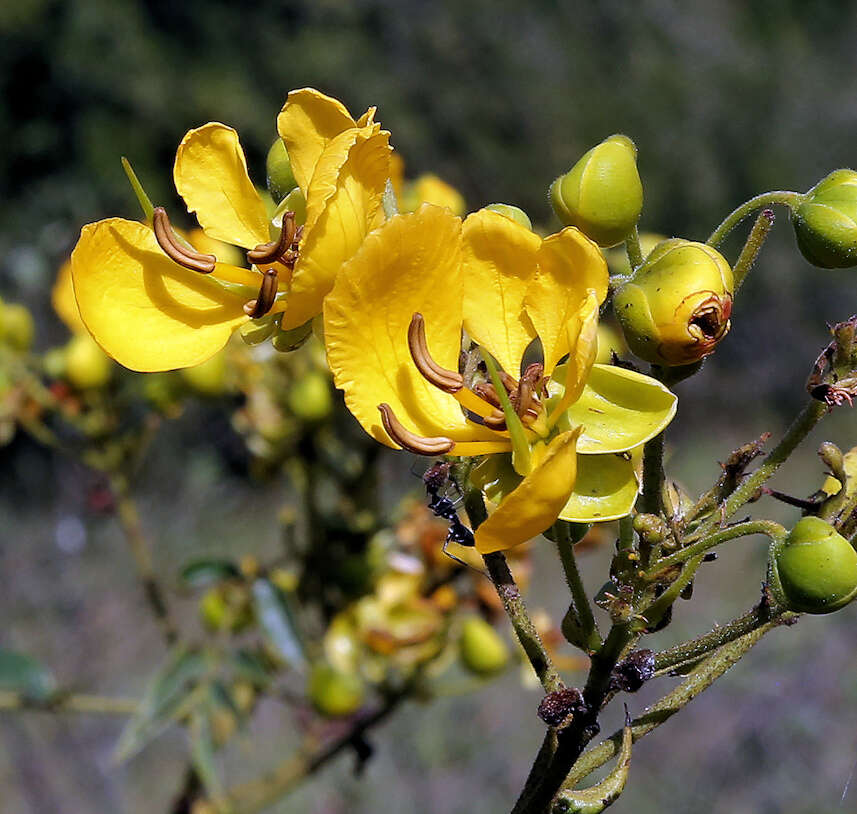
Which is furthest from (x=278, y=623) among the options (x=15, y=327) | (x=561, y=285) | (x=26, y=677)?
(x=561, y=285)

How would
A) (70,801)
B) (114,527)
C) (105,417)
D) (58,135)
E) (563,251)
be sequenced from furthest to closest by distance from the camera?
(58,135) → (114,527) → (70,801) → (105,417) → (563,251)

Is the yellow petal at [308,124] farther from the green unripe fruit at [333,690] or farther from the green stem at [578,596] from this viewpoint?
the green unripe fruit at [333,690]

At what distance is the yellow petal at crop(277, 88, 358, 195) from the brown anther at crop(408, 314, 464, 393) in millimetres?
231

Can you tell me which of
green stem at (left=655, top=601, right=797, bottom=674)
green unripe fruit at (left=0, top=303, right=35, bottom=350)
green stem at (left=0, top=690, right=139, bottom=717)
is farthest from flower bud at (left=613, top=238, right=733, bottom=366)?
green unripe fruit at (left=0, top=303, right=35, bottom=350)

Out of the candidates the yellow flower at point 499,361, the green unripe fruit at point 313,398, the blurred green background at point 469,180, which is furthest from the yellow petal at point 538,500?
the blurred green background at point 469,180

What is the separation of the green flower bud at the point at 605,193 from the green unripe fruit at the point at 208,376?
108 centimetres

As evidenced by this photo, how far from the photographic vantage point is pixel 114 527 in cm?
907

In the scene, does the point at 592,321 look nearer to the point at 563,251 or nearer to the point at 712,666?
the point at 563,251

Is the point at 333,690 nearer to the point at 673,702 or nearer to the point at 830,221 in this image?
the point at 673,702

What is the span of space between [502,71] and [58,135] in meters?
5.83

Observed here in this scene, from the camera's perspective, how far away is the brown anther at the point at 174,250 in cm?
101

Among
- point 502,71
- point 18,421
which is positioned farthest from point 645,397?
point 502,71

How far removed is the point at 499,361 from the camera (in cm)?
104

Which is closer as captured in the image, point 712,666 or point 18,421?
point 712,666
